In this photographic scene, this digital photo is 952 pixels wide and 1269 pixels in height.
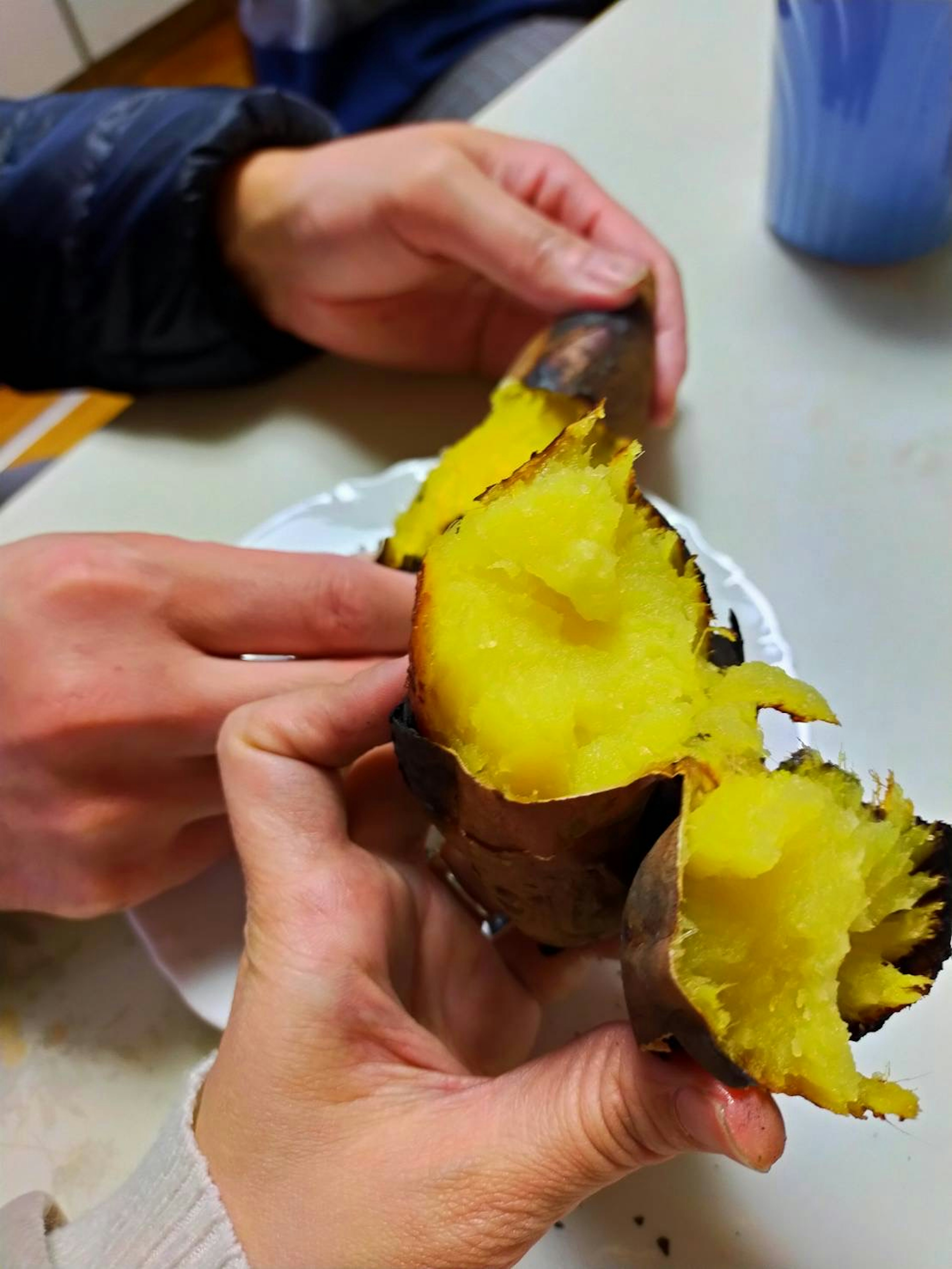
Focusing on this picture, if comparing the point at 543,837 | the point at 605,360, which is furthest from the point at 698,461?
the point at 543,837

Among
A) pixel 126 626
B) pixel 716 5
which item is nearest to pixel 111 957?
pixel 126 626

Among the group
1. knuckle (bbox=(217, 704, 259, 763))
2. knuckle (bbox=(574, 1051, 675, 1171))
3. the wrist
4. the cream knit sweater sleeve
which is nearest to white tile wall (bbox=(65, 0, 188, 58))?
the wrist

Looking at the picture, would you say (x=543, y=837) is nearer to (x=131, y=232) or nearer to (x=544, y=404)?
(x=544, y=404)

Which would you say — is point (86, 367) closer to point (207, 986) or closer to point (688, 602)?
point (207, 986)

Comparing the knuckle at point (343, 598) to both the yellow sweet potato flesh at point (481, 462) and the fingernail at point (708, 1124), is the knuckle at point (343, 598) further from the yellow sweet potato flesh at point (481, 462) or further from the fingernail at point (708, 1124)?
the fingernail at point (708, 1124)

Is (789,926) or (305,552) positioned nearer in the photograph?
(789,926)

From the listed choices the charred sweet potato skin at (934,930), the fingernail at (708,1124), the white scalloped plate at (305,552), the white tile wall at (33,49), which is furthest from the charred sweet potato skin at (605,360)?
the white tile wall at (33,49)
